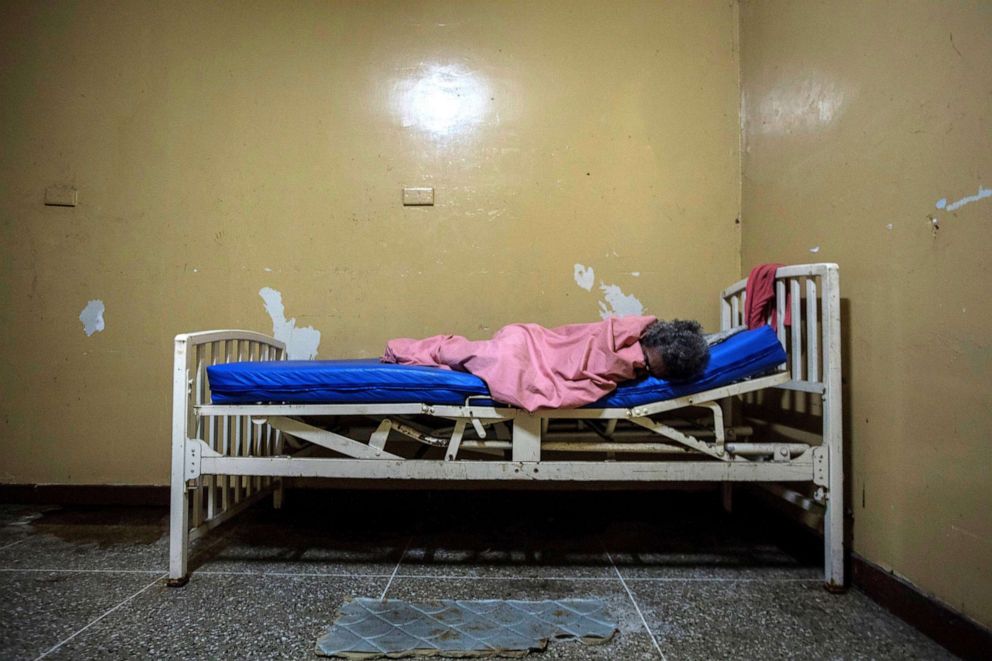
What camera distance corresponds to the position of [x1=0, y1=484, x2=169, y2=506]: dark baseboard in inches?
96.0

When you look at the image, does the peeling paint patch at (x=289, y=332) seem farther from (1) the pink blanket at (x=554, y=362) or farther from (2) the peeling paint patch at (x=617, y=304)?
(2) the peeling paint patch at (x=617, y=304)

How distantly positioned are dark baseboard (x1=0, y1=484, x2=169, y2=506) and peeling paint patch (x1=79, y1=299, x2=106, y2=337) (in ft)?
2.59

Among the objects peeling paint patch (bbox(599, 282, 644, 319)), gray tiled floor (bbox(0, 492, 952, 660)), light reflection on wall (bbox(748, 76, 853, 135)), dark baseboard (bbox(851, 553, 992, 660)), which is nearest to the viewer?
dark baseboard (bbox(851, 553, 992, 660))

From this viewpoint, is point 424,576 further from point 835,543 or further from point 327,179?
→ point 327,179

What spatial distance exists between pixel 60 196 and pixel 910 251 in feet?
12.2

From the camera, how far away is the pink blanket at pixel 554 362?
1.53m

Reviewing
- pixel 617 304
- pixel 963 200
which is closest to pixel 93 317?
pixel 617 304

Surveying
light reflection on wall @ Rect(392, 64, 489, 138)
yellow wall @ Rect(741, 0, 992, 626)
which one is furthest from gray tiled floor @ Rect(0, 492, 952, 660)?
light reflection on wall @ Rect(392, 64, 489, 138)

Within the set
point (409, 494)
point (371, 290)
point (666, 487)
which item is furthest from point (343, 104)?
point (666, 487)

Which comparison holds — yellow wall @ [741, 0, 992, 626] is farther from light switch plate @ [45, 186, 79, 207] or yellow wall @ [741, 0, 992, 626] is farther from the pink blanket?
light switch plate @ [45, 186, 79, 207]

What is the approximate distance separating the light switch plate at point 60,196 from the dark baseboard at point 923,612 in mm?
3823

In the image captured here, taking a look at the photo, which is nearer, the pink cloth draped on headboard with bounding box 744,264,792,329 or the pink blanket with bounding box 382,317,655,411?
the pink blanket with bounding box 382,317,655,411

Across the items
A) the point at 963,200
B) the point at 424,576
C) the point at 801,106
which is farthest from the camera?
the point at 801,106

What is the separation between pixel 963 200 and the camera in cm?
131
